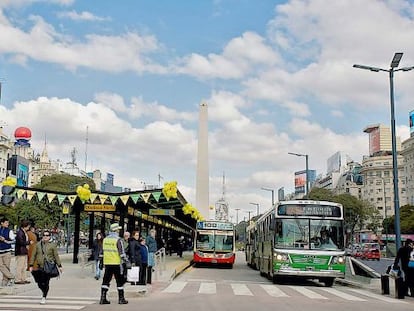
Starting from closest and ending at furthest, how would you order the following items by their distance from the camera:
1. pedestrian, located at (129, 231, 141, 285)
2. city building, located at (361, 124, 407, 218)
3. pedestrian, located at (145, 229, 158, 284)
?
pedestrian, located at (129, 231, 141, 285) → pedestrian, located at (145, 229, 158, 284) → city building, located at (361, 124, 407, 218)

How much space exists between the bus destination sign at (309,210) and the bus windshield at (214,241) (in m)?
14.9

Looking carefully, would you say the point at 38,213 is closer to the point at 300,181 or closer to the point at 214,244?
the point at 214,244

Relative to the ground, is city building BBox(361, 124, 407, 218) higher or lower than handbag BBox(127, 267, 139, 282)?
higher

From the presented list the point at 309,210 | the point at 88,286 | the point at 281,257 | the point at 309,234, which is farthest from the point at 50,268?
the point at 309,210

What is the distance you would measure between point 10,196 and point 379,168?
133 m

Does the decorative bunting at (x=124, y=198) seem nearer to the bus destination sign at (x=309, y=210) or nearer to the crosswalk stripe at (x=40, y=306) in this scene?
the bus destination sign at (x=309, y=210)

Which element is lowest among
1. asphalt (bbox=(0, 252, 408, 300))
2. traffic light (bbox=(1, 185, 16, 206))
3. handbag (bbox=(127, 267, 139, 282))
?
asphalt (bbox=(0, 252, 408, 300))

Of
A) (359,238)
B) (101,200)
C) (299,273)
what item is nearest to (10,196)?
(299,273)

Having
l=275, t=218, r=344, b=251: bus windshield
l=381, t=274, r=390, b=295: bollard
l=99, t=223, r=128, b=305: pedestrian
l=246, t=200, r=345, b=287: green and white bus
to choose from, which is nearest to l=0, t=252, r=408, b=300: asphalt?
l=381, t=274, r=390, b=295: bollard

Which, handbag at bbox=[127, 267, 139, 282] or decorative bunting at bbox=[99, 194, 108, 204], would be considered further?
decorative bunting at bbox=[99, 194, 108, 204]

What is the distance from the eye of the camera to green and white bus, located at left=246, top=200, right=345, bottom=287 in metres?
20.9

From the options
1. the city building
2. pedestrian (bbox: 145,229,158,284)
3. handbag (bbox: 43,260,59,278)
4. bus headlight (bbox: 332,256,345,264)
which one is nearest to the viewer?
handbag (bbox: 43,260,59,278)

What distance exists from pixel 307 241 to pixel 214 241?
615 inches

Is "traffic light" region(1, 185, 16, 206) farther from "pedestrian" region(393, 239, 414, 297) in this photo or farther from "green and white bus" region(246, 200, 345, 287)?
"pedestrian" region(393, 239, 414, 297)
